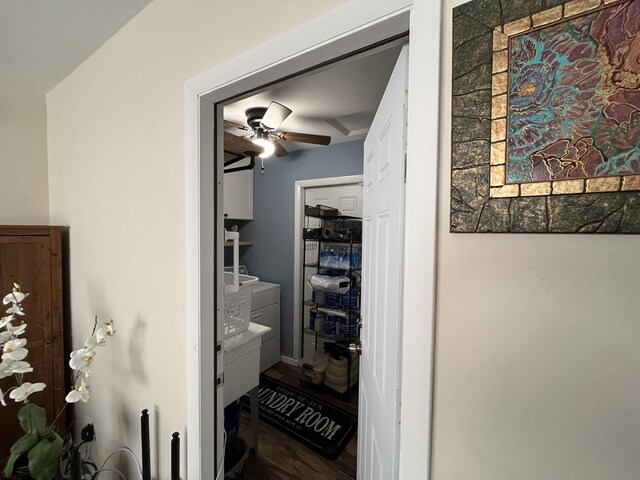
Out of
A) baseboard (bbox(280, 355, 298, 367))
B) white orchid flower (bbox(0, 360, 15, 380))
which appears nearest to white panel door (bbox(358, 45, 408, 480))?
white orchid flower (bbox(0, 360, 15, 380))

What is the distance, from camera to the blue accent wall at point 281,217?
2748 millimetres

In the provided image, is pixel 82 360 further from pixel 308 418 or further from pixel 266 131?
pixel 308 418

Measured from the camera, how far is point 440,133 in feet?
1.62

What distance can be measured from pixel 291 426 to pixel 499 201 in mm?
2209

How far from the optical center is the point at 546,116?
0.41m

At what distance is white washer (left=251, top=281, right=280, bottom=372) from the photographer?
8.93 feet

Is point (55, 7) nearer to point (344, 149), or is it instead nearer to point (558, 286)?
point (558, 286)

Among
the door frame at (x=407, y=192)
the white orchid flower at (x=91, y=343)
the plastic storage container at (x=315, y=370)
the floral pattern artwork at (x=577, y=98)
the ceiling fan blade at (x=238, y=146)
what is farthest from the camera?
the plastic storage container at (x=315, y=370)

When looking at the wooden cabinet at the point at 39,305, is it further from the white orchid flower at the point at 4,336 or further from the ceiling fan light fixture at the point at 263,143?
the ceiling fan light fixture at the point at 263,143

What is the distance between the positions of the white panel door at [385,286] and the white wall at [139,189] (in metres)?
0.35

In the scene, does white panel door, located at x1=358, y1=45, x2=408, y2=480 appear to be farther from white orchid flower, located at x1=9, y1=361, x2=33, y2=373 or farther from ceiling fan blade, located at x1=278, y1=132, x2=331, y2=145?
white orchid flower, located at x1=9, y1=361, x2=33, y2=373

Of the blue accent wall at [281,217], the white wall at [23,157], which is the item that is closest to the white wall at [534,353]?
the blue accent wall at [281,217]

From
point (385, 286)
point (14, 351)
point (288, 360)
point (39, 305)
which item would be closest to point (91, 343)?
point (14, 351)

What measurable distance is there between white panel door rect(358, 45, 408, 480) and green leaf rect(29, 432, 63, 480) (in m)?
1.15
